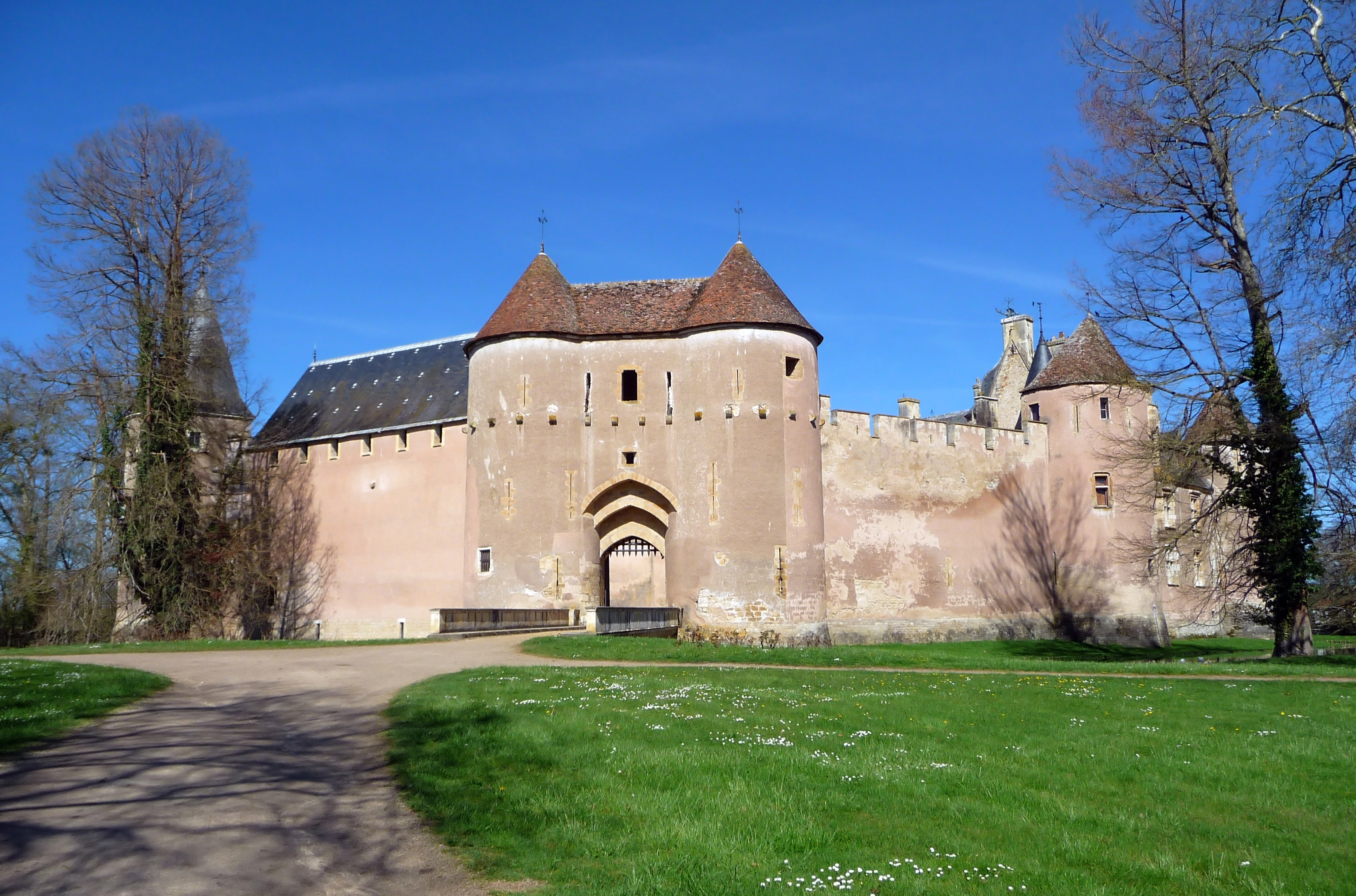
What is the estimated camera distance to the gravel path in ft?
18.2

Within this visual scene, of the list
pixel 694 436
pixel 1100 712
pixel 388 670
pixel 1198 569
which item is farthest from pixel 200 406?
pixel 1198 569

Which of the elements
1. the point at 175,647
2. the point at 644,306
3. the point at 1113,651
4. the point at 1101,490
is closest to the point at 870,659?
the point at 175,647

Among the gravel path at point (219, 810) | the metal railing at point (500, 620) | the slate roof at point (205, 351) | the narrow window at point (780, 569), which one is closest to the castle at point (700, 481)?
the narrow window at point (780, 569)

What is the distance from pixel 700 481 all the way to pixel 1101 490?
13.9m

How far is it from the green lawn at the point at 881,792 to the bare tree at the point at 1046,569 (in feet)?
69.8

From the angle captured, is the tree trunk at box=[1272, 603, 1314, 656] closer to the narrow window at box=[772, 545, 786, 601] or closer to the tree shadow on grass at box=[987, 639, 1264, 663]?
A: the tree shadow on grass at box=[987, 639, 1264, 663]

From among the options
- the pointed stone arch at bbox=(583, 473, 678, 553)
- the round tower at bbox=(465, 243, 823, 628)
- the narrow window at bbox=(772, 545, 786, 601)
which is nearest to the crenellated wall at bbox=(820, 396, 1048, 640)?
the round tower at bbox=(465, 243, 823, 628)

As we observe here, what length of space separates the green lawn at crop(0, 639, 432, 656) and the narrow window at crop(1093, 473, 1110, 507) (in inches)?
846

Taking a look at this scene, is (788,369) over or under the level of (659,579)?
over

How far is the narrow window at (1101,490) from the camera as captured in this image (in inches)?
1287

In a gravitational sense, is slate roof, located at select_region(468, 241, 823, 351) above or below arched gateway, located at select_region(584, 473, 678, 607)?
above

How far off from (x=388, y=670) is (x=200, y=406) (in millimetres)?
18687

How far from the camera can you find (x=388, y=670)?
1397cm

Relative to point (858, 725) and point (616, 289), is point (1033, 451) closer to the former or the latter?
point (616, 289)
